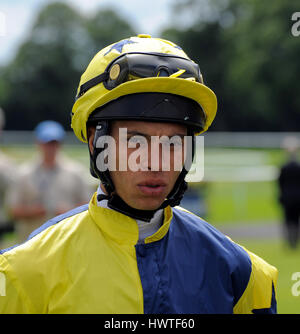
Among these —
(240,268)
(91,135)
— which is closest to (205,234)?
(240,268)

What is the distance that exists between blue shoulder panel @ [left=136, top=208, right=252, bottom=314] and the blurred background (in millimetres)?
15096

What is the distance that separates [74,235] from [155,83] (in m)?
0.60

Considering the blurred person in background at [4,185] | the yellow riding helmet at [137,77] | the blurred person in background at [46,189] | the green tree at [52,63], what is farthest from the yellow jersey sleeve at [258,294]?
the green tree at [52,63]

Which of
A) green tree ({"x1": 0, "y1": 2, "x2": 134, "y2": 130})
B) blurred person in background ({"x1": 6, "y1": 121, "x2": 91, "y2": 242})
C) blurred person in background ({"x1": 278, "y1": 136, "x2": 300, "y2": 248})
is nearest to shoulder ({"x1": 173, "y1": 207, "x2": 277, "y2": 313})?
blurred person in background ({"x1": 6, "y1": 121, "x2": 91, "y2": 242})

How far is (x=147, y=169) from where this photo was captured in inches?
80.7

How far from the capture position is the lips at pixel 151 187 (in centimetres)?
207

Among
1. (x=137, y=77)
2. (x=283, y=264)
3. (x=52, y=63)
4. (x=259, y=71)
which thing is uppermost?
(x=52, y=63)

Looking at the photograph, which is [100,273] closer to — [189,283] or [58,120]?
[189,283]

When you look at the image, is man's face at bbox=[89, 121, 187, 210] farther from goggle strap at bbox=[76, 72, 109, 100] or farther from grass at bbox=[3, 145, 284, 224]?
grass at bbox=[3, 145, 284, 224]

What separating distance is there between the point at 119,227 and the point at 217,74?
187 feet

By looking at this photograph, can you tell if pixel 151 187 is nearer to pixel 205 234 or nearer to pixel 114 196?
pixel 114 196

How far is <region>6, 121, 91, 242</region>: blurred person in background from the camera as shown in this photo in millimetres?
5941

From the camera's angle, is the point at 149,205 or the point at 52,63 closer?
the point at 149,205

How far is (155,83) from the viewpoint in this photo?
207 cm
